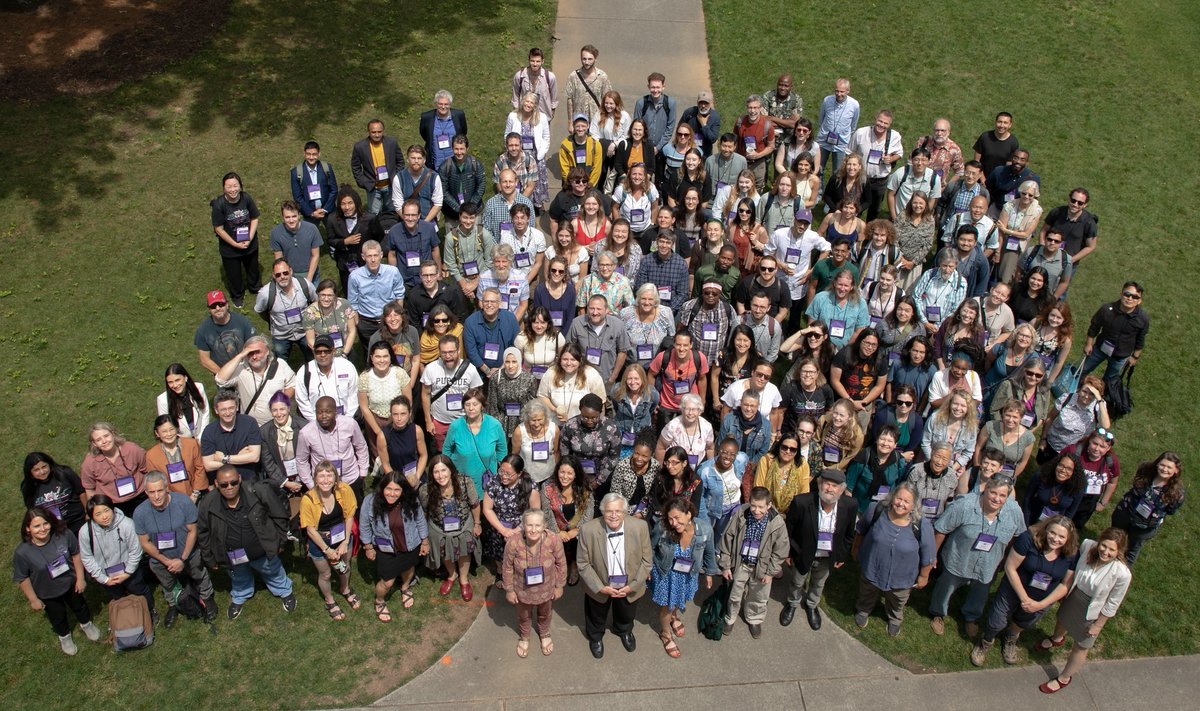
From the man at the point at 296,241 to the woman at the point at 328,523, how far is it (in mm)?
3338

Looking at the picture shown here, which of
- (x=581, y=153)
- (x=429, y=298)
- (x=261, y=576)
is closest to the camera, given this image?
(x=261, y=576)

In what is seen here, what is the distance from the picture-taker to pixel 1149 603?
9258 millimetres

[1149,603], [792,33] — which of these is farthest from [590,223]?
[792,33]

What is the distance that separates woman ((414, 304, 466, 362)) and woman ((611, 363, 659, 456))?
1689 mm

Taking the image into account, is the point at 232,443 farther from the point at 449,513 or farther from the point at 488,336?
the point at 488,336

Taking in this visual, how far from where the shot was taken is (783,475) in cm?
841

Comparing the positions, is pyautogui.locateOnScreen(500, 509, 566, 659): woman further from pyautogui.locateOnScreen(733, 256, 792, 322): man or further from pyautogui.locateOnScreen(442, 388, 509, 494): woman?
pyautogui.locateOnScreen(733, 256, 792, 322): man

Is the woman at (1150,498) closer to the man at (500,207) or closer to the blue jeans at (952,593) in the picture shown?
the blue jeans at (952,593)

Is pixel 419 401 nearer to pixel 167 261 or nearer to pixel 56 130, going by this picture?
pixel 167 261

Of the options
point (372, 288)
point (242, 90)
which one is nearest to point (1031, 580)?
point (372, 288)

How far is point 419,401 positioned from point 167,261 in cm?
505

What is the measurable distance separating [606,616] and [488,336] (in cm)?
293

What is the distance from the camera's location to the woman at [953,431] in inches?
351

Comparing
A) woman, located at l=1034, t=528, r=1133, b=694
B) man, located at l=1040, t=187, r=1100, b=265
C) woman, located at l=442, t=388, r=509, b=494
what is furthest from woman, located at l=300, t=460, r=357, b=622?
man, located at l=1040, t=187, r=1100, b=265
